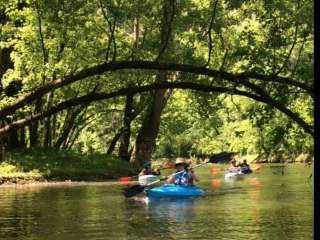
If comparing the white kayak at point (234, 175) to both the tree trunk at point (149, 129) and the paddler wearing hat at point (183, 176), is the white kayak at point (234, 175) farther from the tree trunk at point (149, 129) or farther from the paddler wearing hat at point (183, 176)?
the paddler wearing hat at point (183, 176)

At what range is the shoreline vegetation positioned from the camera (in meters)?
28.3

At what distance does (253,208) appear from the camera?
17891 mm

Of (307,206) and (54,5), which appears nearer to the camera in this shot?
(54,5)

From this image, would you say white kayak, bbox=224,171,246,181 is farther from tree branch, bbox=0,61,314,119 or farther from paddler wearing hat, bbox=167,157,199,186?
tree branch, bbox=0,61,314,119

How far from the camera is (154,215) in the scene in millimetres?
16891

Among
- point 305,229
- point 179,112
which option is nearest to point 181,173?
point 305,229

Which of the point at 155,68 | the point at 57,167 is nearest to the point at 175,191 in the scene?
the point at 57,167

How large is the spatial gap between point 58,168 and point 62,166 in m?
0.85

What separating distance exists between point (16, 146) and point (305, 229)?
21801mm

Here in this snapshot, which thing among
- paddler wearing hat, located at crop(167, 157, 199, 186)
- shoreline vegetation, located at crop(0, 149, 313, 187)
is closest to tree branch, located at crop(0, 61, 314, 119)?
paddler wearing hat, located at crop(167, 157, 199, 186)

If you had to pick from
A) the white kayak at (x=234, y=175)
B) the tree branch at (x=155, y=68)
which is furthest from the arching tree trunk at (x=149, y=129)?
the tree branch at (x=155, y=68)

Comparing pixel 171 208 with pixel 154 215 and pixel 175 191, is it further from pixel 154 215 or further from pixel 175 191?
pixel 175 191

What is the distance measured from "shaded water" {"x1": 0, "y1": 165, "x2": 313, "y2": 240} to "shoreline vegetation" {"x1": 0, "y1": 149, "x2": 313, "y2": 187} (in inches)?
150
